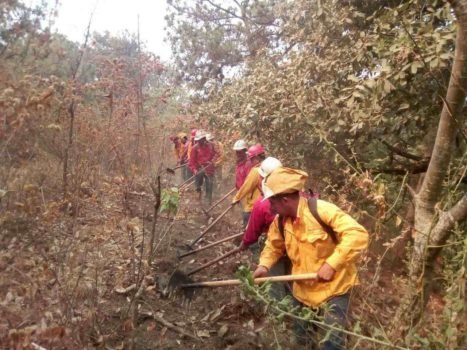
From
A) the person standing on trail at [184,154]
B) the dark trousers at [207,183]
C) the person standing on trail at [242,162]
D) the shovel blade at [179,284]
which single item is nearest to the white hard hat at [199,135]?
the dark trousers at [207,183]

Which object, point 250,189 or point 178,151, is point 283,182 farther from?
point 178,151

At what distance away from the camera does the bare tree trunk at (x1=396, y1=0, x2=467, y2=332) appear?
2562 millimetres

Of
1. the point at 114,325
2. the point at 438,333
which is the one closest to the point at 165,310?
the point at 114,325

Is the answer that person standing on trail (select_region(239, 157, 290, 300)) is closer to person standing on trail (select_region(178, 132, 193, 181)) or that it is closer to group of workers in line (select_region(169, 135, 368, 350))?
group of workers in line (select_region(169, 135, 368, 350))

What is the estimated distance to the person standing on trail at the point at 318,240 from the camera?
298cm

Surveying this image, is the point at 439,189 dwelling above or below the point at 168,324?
above

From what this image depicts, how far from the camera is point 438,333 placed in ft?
7.34

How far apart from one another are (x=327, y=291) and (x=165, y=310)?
74.2 inches

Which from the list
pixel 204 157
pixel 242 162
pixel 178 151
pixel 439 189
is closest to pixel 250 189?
pixel 242 162

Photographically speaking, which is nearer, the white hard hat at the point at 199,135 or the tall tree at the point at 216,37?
the white hard hat at the point at 199,135

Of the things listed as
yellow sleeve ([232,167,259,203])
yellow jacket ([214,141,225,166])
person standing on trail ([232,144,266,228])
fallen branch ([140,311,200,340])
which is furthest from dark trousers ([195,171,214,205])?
fallen branch ([140,311,200,340])

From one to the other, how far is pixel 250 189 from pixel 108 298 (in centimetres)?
255

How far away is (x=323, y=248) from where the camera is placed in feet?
10.4

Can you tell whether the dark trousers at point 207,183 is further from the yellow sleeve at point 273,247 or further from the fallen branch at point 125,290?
the yellow sleeve at point 273,247
